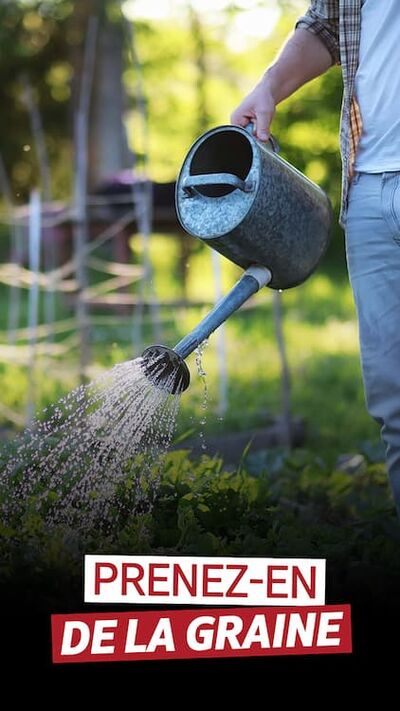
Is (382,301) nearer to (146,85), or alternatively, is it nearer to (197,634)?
(197,634)

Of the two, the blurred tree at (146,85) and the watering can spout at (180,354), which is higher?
the blurred tree at (146,85)

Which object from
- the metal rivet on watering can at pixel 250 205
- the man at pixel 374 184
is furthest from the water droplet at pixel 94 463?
the man at pixel 374 184

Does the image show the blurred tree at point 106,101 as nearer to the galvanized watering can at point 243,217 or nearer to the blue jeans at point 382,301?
the galvanized watering can at point 243,217

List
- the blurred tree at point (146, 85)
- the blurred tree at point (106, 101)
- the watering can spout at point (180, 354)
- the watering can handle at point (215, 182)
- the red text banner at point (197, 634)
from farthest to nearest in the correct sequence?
the blurred tree at point (106, 101) < the blurred tree at point (146, 85) < the watering can handle at point (215, 182) < the watering can spout at point (180, 354) < the red text banner at point (197, 634)

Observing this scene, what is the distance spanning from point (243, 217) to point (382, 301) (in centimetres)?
34

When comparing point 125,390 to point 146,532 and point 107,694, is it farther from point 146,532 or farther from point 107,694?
point 107,694

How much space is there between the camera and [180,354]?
2299 mm

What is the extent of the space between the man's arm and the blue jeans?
0.90 ft

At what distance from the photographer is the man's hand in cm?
263

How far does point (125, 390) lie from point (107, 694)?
655 millimetres

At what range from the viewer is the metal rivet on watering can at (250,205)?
2.47 meters

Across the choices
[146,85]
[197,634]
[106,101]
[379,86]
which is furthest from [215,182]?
[146,85]

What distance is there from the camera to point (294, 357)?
833 centimetres

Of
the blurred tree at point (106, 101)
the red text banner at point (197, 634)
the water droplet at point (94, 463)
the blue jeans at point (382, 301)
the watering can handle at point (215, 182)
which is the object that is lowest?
the red text banner at point (197, 634)
